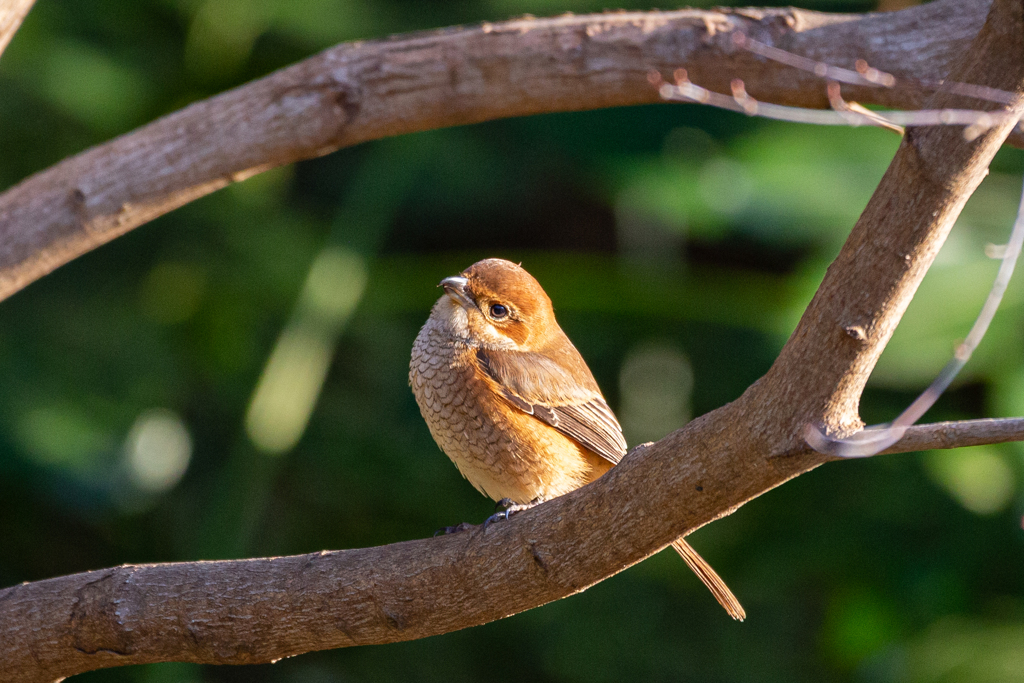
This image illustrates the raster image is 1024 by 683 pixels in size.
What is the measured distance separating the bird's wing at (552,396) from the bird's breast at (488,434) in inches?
1.3

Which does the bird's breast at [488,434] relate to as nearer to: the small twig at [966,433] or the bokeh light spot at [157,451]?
the small twig at [966,433]

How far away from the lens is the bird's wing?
2.79 meters

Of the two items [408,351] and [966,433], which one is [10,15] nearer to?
[966,433]

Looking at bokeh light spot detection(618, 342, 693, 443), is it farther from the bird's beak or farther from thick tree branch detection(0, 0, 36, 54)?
thick tree branch detection(0, 0, 36, 54)

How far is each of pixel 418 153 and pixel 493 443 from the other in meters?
3.35

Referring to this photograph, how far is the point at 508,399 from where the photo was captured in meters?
2.77

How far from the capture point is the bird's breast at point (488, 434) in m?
2.72

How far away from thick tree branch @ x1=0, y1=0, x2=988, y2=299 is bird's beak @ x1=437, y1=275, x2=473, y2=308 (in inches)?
22.5

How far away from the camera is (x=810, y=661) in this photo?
17.4 feet

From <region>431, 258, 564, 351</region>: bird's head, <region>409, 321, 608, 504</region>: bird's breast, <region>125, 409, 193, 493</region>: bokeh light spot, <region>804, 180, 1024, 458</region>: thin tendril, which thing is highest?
<region>125, 409, 193, 493</region>: bokeh light spot

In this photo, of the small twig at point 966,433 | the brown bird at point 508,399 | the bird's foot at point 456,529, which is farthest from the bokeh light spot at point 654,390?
the small twig at point 966,433

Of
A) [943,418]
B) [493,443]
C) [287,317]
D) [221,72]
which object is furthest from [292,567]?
[221,72]

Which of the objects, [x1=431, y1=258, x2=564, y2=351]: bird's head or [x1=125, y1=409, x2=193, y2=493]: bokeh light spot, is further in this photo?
[x1=125, y1=409, x2=193, y2=493]: bokeh light spot

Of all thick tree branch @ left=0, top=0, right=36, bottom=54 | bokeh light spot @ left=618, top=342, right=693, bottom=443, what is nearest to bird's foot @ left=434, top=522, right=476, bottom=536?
thick tree branch @ left=0, top=0, right=36, bottom=54
